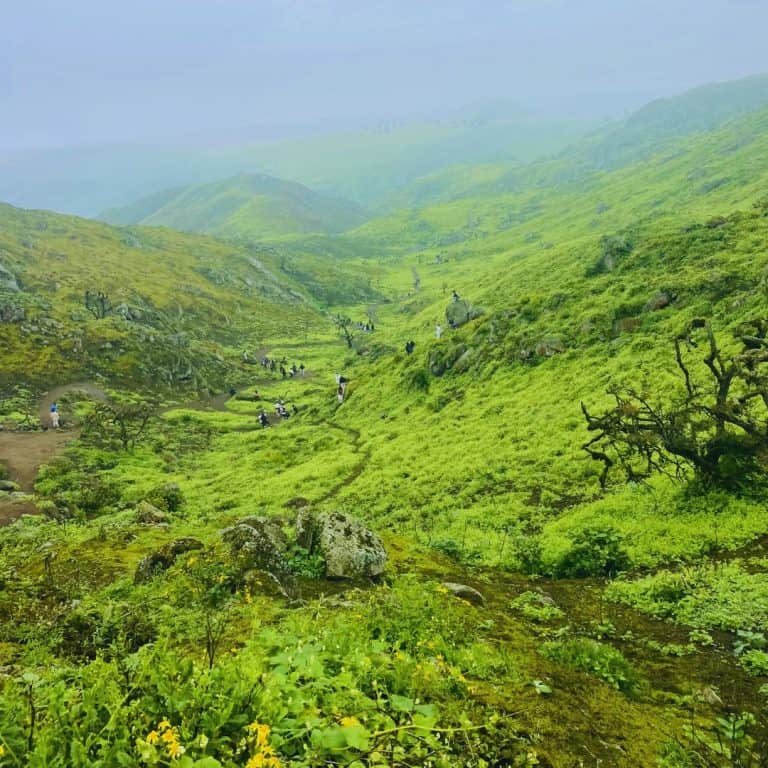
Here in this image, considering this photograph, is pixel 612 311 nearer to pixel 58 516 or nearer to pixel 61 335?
pixel 58 516

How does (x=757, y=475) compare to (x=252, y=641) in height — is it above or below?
below

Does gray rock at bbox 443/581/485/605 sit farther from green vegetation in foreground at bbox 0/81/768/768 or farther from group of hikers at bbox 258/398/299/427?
group of hikers at bbox 258/398/299/427

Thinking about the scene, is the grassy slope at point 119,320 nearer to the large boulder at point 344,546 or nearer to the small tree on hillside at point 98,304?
the small tree on hillside at point 98,304

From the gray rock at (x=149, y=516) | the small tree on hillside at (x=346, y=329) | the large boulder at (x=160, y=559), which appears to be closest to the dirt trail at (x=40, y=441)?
the gray rock at (x=149, y=516)

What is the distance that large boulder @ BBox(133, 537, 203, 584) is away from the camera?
13703mm

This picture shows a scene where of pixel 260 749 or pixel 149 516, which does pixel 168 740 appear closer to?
pixel 260 749

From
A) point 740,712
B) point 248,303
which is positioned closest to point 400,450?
point 740,712

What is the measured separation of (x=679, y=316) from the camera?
132ft

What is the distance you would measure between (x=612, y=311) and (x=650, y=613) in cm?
3666


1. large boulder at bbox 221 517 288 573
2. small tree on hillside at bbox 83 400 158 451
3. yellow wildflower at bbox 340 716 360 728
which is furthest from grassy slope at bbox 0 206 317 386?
yellow wildflower at bbox 340 716 360 728

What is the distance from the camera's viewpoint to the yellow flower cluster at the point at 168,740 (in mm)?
4324

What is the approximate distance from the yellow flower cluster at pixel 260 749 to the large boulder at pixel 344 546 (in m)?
10.1

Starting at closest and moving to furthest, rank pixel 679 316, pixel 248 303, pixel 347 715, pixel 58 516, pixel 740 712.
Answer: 1. pixel 347 715
2. pixel 740 712
3. pixel 58 516
4. pixel 679 316
5. pixel 248 303

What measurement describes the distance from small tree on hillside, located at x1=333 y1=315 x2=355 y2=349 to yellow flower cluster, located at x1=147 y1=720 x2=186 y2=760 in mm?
129516
